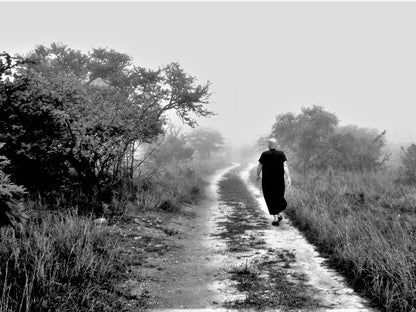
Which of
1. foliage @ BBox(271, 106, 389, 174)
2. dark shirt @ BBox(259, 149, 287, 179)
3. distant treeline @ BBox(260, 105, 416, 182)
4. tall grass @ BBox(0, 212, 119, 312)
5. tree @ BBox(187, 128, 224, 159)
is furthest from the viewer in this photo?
tree @ BBox(187, 128, 224, 159)

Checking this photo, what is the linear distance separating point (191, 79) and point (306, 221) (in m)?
13.6

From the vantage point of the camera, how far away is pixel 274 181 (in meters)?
8.81

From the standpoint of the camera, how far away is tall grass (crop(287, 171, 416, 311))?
395cm

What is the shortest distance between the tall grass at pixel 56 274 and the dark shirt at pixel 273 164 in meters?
4.97

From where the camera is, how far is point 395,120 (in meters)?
148

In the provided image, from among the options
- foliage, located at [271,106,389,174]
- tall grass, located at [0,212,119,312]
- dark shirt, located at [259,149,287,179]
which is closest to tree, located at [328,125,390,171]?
foliage, located at [271,106,389,174]

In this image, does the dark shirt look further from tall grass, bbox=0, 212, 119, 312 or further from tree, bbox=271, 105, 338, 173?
tree, bbox=271, 105, 338, 173

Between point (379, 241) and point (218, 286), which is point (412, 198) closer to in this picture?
point (379, 241)

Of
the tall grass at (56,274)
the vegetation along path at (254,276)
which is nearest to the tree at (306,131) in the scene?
the vegetation along path at (254,276)

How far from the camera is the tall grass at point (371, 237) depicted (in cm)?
395

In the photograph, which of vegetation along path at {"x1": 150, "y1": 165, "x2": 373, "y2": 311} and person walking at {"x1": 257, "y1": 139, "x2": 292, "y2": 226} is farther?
person walking at {"x1": 257, "y1": 139, "x2": 292, "y2": 226}

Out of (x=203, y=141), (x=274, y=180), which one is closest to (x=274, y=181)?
(x=274, y=180)

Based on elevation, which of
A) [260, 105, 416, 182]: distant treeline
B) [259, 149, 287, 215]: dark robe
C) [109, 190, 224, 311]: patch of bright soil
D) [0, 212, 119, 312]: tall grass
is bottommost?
[109, 190, 224, 311]: patch of bright soil

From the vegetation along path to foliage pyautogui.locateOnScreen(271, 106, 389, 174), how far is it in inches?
473
